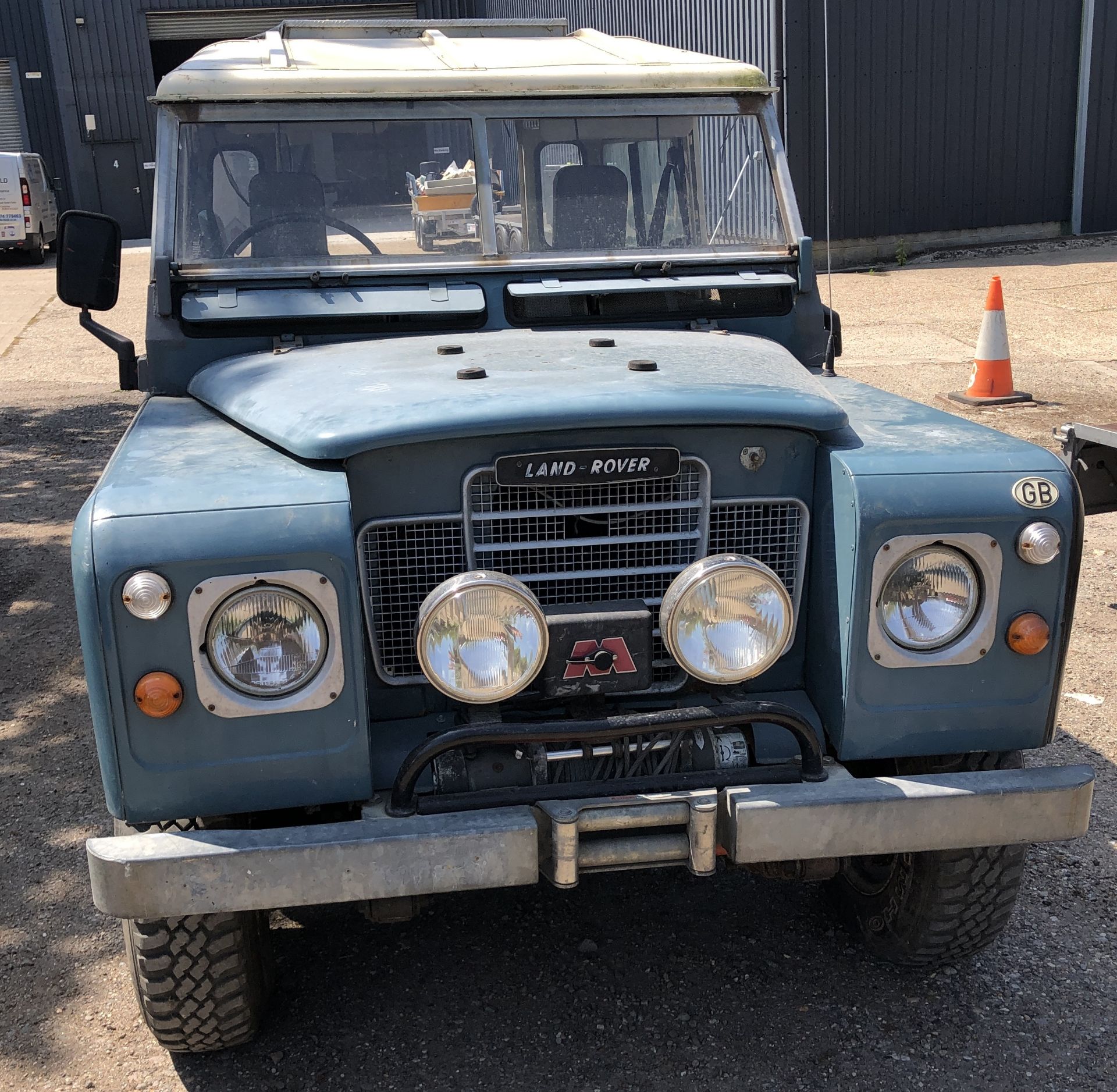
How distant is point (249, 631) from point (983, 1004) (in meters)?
2.01

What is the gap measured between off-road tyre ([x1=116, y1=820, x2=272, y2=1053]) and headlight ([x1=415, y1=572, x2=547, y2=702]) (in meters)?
0.66

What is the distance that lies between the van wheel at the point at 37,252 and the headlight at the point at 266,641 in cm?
2249

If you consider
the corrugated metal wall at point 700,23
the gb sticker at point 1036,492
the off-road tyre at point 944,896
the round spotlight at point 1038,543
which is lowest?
the off-road tyre at point 944,896

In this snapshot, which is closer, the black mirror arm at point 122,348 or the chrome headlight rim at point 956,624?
the chrome headlight rim at point 956,624

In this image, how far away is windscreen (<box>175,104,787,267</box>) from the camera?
3848mm

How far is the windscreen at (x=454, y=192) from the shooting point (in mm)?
3848

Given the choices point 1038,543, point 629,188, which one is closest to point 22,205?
point 629,188

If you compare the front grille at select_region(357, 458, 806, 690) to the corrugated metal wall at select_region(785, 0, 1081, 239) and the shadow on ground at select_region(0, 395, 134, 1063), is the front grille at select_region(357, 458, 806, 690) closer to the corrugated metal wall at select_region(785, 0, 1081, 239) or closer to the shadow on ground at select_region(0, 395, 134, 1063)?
the shadow on ground at select_region(0, 395, 134, 1063)

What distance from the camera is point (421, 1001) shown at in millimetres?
3168

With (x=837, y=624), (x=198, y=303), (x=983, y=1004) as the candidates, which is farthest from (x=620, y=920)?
(x=198, y=303)

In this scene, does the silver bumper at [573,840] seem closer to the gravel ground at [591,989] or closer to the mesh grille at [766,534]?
the mesh grille at [766,534]

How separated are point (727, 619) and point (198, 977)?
4.60 ft

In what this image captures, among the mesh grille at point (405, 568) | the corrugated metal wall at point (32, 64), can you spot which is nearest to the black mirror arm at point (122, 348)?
the mesh grille at point (405, 568)

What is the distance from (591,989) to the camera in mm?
3201
